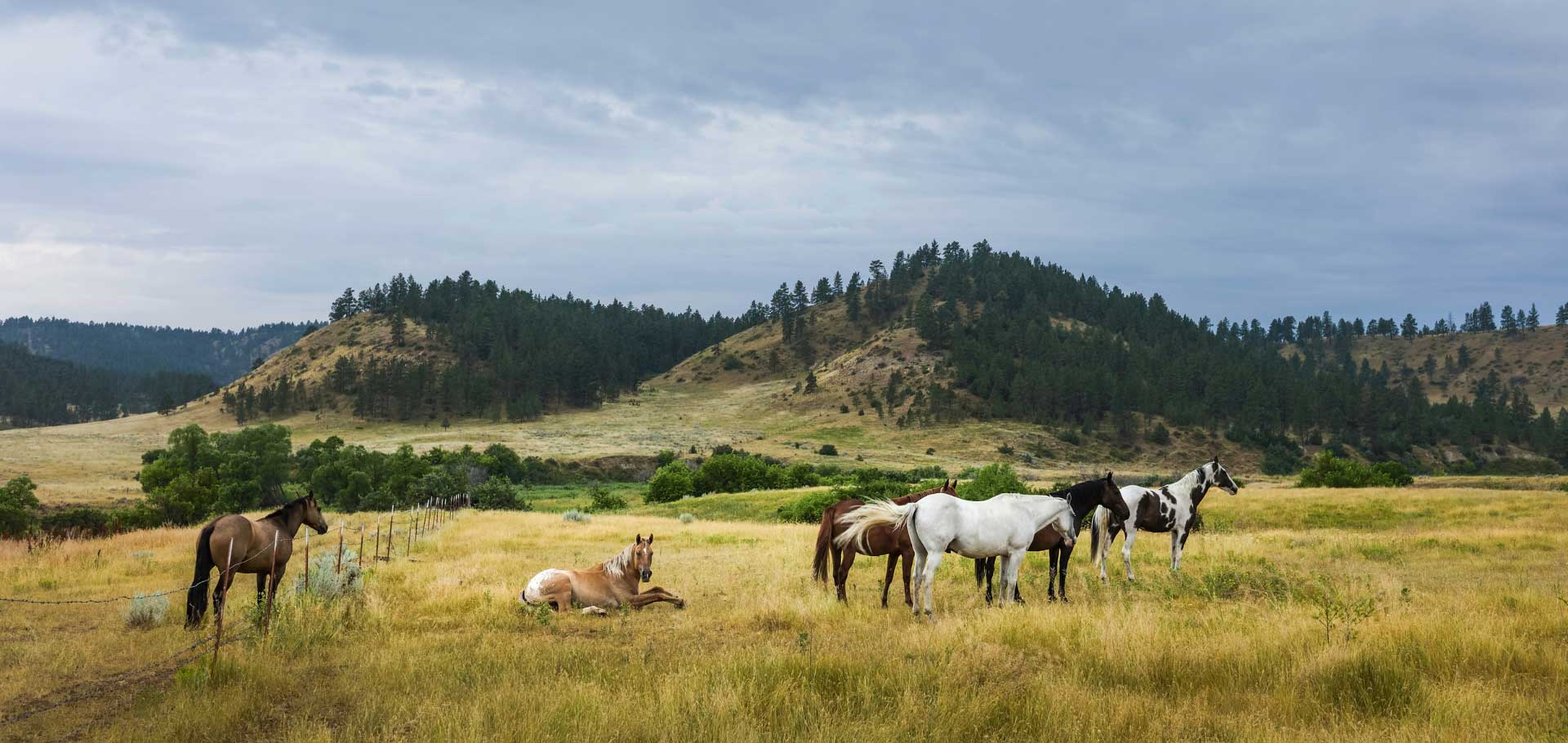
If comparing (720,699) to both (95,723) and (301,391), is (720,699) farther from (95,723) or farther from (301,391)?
(301,391)

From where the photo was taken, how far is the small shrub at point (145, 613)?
11836 mm

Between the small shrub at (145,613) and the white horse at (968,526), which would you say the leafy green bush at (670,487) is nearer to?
the small shrub at (145,613)

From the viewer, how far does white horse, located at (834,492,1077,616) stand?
11656 mm

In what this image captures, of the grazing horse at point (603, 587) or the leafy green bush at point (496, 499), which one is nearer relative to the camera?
the grazing horse at point (603, 587)

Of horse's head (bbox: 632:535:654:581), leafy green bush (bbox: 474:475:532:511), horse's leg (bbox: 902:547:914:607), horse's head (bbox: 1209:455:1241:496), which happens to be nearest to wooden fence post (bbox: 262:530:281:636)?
horse's head (bbox: 632:535:654:581)

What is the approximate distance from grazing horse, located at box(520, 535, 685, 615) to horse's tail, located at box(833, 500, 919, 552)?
9.82ft

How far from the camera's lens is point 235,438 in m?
67.0

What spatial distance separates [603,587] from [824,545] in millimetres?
3813

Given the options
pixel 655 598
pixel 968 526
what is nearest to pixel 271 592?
pixel 655 598

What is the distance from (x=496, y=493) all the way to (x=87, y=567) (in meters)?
33.0

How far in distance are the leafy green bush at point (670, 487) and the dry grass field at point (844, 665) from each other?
142 ft

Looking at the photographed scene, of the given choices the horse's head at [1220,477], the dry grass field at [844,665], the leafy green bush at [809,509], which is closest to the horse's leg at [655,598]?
the dry grass field at [844,665]

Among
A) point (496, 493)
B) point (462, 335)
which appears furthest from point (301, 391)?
point (496, 493)

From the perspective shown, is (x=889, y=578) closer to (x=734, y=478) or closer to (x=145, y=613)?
(x=145, y=613)
